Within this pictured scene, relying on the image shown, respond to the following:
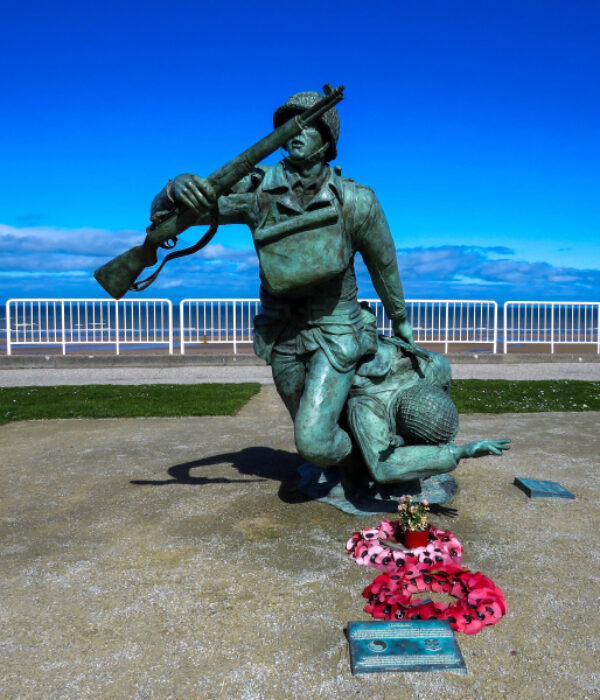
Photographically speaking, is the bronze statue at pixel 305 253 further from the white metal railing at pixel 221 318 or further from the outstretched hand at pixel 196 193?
the white metal railing at pixel 221 318

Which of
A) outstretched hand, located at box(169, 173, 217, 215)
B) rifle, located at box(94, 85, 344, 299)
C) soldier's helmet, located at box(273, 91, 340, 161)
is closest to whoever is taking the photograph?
rifle, located at box(94, 85, 344, 299)

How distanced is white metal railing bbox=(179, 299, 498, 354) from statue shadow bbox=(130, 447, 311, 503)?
374 inches

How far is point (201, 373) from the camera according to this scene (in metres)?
13.3

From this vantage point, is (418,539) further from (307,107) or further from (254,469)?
→ (307,107)

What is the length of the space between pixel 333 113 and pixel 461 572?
2670 mm

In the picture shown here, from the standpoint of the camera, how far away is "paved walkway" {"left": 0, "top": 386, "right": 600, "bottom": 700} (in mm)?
2275

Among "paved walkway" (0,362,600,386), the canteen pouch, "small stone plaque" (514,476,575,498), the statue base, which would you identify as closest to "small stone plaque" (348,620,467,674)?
the statue base

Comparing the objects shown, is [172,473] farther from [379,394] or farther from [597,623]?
[597,623]

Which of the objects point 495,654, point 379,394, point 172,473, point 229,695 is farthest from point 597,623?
point 172,473

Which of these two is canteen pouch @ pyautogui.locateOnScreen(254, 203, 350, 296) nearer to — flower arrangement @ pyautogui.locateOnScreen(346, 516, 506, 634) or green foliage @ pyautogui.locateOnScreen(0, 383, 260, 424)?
flower arrangement @ pyautogui.locateOnScreen(346, 516, 506, 634)

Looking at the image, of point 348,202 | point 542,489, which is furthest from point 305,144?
point 542,489

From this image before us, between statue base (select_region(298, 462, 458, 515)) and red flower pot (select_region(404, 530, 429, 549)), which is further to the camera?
statue base (select_region(298, 462, 458, 515))

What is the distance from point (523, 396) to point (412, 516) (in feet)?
21.9

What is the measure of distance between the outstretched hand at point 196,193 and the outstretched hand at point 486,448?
2081mm
